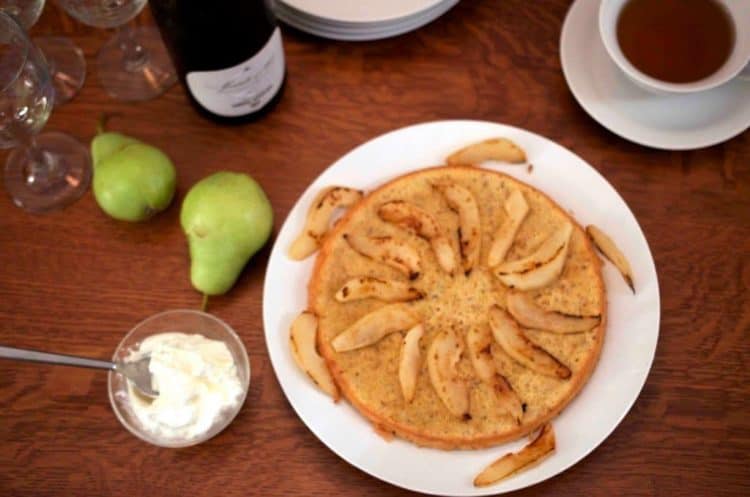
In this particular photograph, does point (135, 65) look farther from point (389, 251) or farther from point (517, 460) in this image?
point (517, 460)

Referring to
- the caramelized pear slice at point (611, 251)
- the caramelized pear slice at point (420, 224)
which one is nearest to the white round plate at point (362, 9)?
the caramelized pear slice at point (420, 224)

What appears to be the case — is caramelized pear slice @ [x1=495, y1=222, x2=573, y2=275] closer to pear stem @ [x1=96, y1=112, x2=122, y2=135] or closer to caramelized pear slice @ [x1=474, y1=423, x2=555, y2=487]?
caramelized pear slice @ [x1=474, y1=423, x2=555, y2=487]

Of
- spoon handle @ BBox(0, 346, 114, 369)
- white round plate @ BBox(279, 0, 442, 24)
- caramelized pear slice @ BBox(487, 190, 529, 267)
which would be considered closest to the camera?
spoon handle @ BBox(0, 346, 114, 369)

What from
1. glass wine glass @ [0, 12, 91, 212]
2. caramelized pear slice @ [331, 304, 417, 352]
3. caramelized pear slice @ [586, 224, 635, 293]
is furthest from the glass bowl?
caramelized pear slice @ [586, 224, 635, 293]

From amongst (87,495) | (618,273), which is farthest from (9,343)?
(618,273)

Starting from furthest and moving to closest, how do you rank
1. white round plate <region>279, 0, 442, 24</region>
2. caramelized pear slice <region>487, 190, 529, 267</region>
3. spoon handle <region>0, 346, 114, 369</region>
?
white round plate <region>279, 0, 442, 24</region> < caramelized pear slice <region>487, 190, 529, 267</region> < spoon handle <region>0, 346, 114, 369</region>

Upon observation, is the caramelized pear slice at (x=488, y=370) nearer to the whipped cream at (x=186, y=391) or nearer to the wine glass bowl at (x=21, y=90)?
the whipped cream at (x=186, y=391)
